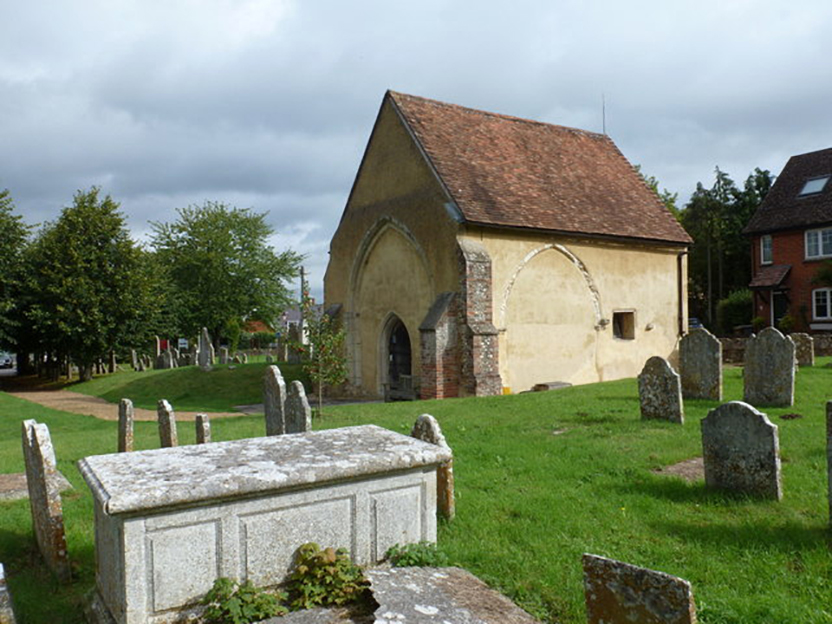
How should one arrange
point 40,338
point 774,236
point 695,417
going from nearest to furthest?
point 695,417 → point 40,338 → point 774,236

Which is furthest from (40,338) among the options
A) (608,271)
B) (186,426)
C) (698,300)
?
(698,300)

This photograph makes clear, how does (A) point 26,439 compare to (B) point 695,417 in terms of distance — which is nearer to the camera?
(A) point 26,439

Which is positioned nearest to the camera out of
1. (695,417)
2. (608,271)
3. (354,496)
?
(354,496)

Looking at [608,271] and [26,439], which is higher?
[608,271]

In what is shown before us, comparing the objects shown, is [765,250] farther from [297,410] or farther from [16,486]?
[16,486]

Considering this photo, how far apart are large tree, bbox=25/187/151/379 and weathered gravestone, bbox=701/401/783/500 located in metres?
30.3

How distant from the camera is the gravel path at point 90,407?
1858 cm

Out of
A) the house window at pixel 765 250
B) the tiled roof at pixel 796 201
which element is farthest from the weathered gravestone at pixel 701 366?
the house window at pixel 765 250

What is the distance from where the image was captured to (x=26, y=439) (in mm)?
6688

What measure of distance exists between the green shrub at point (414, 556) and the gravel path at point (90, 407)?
39.5ft

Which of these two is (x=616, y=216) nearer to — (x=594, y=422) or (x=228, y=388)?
(x=594, y=422)

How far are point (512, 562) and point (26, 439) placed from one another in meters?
5.06

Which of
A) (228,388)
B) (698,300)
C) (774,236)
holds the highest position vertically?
(774,236)

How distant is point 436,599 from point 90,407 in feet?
71.2
